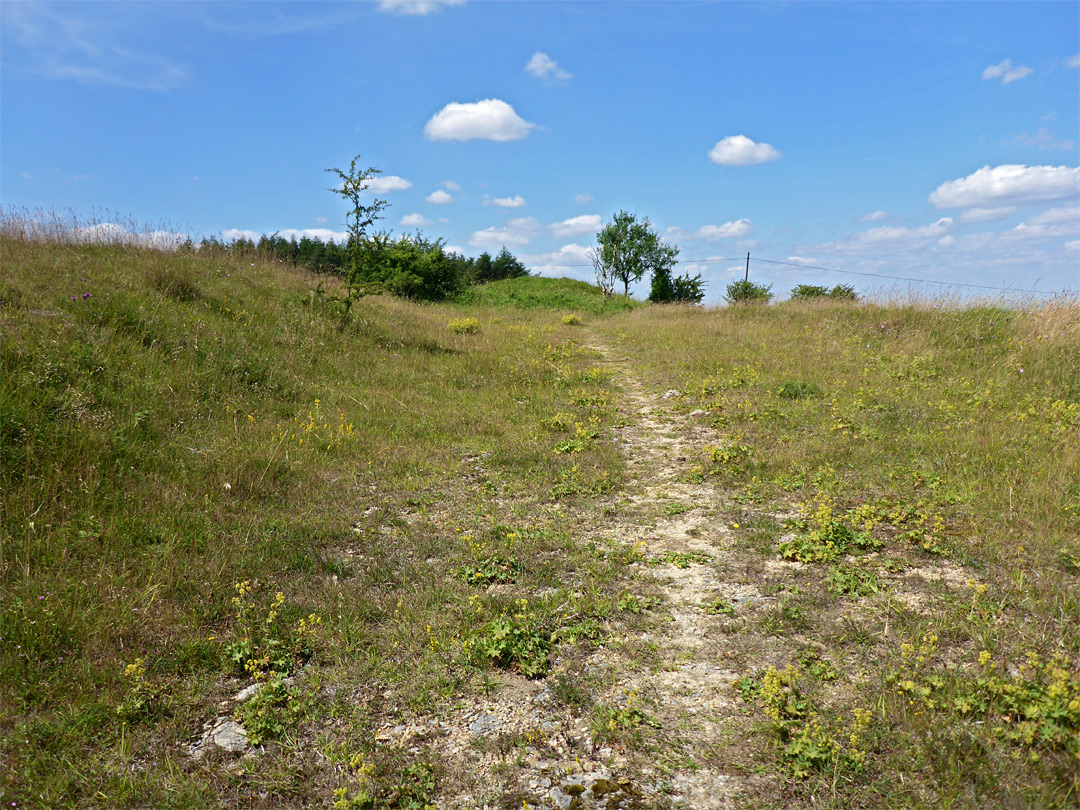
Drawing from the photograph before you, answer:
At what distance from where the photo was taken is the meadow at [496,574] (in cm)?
289

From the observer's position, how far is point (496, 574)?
4602 mm

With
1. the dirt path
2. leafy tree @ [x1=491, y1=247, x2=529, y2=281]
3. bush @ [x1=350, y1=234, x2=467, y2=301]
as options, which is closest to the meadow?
the dirt path

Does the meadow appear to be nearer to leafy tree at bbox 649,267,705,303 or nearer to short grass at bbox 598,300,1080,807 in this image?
short grass at bbox 598,300,1080,807

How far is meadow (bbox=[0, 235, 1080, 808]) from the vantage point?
2889 millimetres

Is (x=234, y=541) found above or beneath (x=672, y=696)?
above

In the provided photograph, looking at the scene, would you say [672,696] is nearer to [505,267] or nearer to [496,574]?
[496,574]

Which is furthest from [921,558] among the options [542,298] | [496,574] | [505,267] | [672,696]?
[505,267]

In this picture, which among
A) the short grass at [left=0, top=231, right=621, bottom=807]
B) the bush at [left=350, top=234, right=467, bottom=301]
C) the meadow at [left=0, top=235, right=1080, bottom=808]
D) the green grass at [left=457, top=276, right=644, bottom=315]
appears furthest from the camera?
the green grass at [left=457, top=276, right=644, bottom=315]

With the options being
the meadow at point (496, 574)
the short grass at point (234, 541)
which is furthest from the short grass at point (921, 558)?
the short grass at point (234, 541)

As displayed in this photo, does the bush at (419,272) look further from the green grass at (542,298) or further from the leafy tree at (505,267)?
the leafy tree at (505,267)

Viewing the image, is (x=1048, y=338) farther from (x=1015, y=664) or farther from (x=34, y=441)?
(x=34, y=441)

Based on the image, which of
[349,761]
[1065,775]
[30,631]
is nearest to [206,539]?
[30,631]

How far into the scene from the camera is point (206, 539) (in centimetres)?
481

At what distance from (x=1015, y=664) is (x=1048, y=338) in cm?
896
